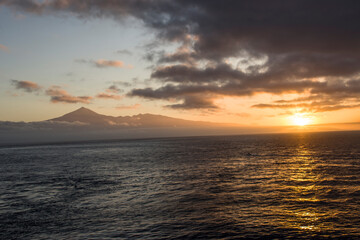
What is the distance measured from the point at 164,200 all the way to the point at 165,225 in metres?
9.76

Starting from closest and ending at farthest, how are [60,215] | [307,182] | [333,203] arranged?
[60,215], [333,203], [307,182]

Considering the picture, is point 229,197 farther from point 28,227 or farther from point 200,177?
point 28,227

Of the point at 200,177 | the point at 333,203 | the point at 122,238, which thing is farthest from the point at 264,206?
the point at 200,177

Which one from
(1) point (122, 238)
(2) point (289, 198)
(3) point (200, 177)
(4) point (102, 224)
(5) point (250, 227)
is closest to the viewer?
(1) point (122, 238)

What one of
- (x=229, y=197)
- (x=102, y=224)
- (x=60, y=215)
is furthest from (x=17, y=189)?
(x=229, y=197)

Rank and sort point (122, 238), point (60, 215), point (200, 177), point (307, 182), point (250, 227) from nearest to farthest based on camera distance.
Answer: point (122, 238) < point (250, 227) < point (60, 215) < point (307, 182) < point (200, 177)

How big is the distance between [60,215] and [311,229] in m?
26.4

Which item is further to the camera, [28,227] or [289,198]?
[289,198]

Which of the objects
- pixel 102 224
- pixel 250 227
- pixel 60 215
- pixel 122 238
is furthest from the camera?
pixel 60 215

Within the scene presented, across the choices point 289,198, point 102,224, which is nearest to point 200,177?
point 289,198

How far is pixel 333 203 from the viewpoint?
31438 millimetres

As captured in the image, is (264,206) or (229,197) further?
(229,197)

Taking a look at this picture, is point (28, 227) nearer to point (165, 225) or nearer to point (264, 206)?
point (165, 225)

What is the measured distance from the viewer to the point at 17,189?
45031 millimetres
